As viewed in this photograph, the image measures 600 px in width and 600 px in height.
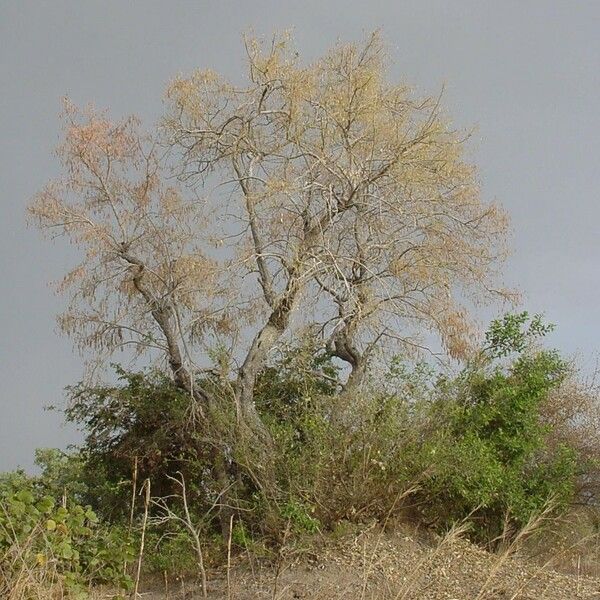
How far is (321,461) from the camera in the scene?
11.8 m

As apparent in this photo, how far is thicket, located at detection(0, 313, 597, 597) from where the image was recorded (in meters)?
11.9

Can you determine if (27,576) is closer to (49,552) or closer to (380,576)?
(49,552)

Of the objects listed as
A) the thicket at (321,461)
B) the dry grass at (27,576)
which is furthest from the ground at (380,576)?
the dry grass at (27,576)

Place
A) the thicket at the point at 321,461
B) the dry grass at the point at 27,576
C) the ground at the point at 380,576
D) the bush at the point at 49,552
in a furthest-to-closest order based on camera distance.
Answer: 1. the thicket at the point at 321,461
2. the ground at the point at 380,576
3. the bush at the point at 49,552
4. the dry grass at the point at 27,576

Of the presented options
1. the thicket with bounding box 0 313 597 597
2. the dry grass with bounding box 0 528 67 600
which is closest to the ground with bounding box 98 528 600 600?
the thicket with bounding box 0 313 597 597

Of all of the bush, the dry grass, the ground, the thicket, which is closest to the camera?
the dry grass

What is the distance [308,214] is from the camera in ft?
49.7

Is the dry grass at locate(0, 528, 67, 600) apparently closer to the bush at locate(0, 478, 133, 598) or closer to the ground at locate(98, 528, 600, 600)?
the bush at locate(0, 478, 133, 598)

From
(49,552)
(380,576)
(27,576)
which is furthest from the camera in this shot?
(380,576)

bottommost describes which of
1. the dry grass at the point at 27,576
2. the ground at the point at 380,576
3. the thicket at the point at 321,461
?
the ground at the point at 380,576

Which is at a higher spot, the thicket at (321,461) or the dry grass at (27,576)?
the thicket at (321,461)

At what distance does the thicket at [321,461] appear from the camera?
1188cm

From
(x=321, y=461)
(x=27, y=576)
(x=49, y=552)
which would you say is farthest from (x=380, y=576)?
(x=27, y=576)

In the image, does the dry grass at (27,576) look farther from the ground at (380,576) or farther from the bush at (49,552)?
the ground at (380,576)
